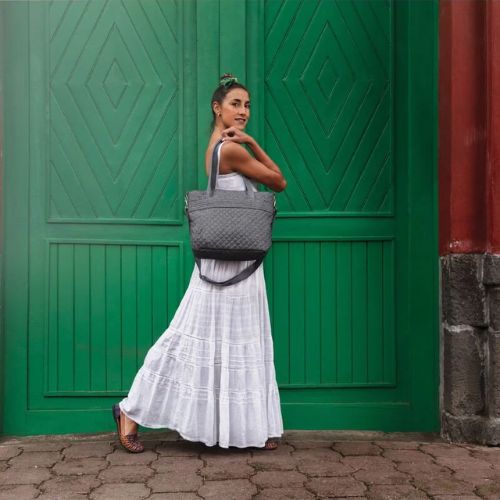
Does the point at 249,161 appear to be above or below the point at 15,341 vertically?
above

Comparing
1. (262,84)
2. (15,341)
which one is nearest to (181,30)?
(262,84)

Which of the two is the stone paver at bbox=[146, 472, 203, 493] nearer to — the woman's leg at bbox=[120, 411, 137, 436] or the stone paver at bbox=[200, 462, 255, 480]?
the stone paver at bbox=[200, 462, 255, 480]

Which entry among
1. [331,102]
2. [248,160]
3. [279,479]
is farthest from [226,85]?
[279,479]

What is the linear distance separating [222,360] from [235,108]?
4.26ft

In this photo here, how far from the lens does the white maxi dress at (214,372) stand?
12.2ft

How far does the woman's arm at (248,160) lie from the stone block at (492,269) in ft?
3.80

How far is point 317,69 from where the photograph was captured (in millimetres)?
4387

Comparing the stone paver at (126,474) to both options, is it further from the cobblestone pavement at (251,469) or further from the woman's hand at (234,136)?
the woman's hand at (234,136)

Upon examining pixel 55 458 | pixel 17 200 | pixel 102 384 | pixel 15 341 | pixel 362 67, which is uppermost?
pixel 362 67

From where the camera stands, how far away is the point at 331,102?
4398 millimetres

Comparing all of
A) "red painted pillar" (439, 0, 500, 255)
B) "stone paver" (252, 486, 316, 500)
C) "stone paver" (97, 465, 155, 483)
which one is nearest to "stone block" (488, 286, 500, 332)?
"red painted pillar" (439, 0, 500, 255)

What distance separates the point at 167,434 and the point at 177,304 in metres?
0.75

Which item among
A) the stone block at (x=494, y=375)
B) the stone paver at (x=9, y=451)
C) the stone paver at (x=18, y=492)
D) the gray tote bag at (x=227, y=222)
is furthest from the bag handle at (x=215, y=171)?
the stone paver at (x=9, y=451)

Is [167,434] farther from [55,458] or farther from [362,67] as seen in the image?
[362,67]
